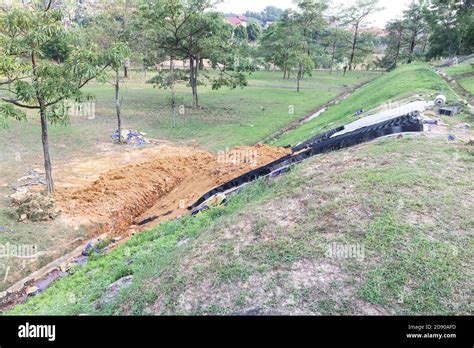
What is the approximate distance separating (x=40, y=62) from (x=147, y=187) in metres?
4.75

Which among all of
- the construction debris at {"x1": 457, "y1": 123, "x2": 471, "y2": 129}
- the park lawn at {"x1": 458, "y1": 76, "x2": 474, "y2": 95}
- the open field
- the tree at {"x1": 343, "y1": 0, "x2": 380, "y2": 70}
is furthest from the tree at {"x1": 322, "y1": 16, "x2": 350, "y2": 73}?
the construction debris at {"x1": 457, "y1": 123, "x2": 471, "y2": 129}

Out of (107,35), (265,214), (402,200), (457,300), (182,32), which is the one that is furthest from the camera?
(182,32)

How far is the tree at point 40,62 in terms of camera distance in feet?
30.3

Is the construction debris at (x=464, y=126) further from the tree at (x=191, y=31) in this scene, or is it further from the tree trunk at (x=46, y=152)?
the tree at (x=191, y=31)

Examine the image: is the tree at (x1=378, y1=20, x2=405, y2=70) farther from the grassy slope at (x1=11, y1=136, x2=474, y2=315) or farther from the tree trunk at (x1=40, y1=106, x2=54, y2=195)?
the tree trunk at (x1=40, y1=106, x2=54, y2=195)

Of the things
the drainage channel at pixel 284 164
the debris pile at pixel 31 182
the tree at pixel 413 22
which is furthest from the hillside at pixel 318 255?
the tree at pixel 413 22

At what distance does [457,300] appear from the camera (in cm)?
463

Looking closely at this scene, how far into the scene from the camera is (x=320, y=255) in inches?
218

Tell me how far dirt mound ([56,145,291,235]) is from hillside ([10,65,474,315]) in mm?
2199

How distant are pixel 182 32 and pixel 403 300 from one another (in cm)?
2368

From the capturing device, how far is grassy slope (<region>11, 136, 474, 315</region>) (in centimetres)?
486

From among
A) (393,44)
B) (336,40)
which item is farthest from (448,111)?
(336,40)
